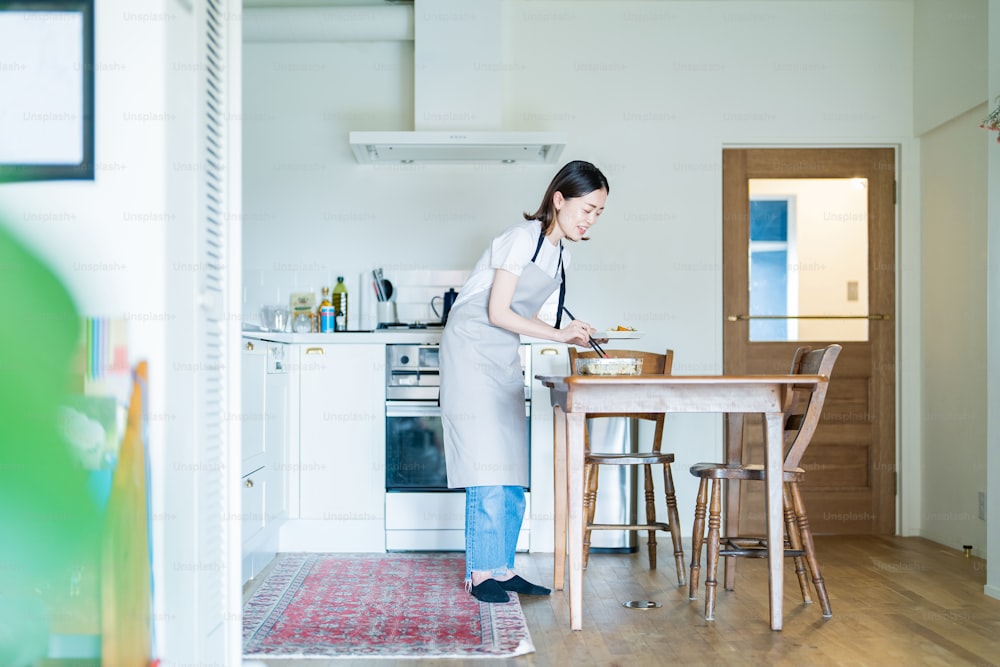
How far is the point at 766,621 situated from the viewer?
2863 millimetres

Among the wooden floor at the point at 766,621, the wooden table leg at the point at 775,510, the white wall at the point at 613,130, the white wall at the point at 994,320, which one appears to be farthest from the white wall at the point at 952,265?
the wooden table leg at the point at 775,510

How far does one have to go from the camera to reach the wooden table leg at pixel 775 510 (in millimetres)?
2744

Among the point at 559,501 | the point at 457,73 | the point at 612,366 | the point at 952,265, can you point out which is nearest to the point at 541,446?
the point at 559,501

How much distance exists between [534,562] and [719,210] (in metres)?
1.98

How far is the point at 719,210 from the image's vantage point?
15.2ft

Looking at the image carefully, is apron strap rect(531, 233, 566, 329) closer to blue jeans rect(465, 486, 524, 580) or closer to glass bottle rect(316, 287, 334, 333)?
blue jeans rect(465, 486, 524, 580)

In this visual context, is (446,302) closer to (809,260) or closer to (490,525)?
(490,525)

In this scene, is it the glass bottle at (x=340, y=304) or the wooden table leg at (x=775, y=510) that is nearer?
the wooden table leg at (x=775, y=510)

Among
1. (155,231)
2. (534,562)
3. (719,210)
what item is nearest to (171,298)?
(155,231)

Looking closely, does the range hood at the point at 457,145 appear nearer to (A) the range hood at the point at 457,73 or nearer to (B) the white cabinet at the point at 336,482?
(A) the range hood at the point at 457,73

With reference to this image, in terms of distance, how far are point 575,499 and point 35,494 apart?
1.53 metres

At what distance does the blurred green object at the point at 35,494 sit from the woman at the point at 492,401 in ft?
5.37

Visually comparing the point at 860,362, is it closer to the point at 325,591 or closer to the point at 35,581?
the point at 325,591

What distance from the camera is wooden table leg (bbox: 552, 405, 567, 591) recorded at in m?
3.30
